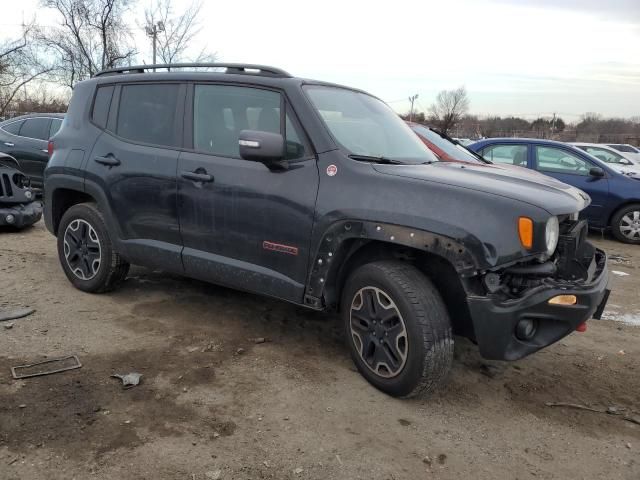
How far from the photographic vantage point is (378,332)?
3223 mm

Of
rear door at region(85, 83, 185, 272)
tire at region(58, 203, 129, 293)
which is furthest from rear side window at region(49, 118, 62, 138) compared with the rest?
rear door at region(85, 83, 185, 272)

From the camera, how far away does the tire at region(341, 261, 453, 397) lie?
9.80 feet

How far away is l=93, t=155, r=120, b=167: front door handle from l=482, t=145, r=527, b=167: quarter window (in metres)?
6.57

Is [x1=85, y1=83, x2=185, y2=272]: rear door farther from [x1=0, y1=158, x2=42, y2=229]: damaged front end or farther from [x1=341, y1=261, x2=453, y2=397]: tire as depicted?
[x1=0, y1=158, x2=42, y2=229]: damaged front end

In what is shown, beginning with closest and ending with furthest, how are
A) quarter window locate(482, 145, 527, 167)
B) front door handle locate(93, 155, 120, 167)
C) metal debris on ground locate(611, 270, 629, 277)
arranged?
front door handle locate(93, 155, 120, 167)
metal debris on ground locate(611, 270, 629, 277)
quarter window locate(482, 145, 527, 167)

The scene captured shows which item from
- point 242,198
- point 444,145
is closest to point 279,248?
point 242,198

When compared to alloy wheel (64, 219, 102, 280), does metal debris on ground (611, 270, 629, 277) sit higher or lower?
lower

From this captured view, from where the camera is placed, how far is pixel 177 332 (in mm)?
4109

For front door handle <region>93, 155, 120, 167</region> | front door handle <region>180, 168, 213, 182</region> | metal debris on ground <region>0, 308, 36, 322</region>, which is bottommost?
metal debris on ground <region>0, 308, 36, 322</region>

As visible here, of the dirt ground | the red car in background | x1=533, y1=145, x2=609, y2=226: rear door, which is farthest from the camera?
x1=533, y1=145, x2=609, y2=226: rear door

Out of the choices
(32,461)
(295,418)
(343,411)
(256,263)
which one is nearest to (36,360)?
(32,461)

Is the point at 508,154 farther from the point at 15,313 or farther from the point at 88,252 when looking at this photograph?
the point at 15,313

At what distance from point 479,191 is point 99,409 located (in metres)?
2.36

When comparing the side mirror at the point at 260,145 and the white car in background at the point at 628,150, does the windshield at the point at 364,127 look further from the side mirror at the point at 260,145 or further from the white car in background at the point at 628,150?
the white car in background at the point at 628,150
